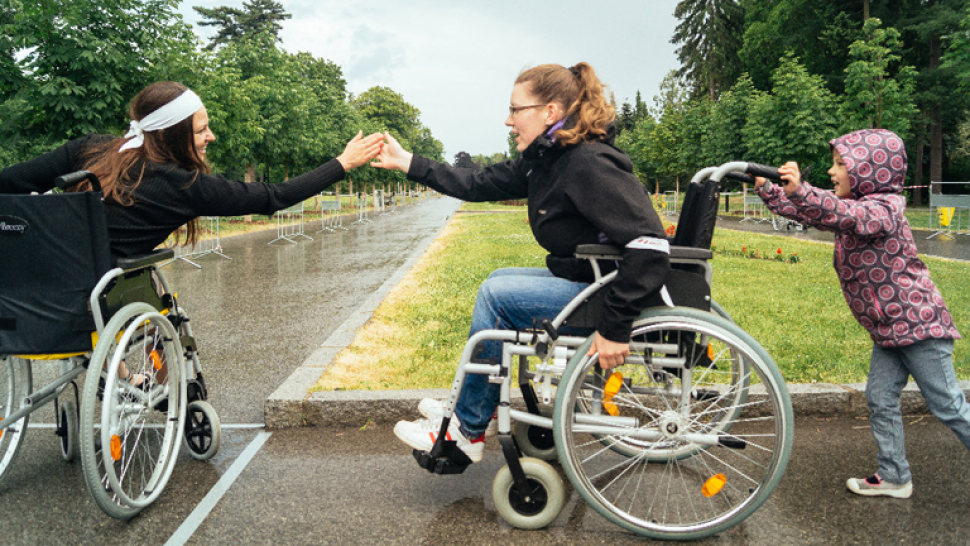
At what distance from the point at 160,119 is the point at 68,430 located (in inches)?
62.2

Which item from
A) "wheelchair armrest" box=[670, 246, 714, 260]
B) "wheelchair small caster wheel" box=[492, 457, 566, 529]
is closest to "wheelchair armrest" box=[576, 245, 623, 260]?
"wheelchair armrest" box=[670, 246, 714, 260]

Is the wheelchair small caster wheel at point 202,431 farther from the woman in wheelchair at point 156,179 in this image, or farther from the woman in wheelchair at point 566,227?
the woman in wheelchair at point 566,227

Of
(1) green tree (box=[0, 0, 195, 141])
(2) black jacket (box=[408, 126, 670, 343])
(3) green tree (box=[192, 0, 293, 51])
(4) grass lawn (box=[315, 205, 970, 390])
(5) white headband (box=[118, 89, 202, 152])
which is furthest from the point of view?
(3) green tree (box=[192, 0, 293, 51])

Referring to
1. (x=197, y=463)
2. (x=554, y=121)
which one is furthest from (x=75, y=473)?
(x=554, y=121)

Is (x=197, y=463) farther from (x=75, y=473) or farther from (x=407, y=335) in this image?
(x=407, y=335)

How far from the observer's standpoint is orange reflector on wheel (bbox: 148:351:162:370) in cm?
321

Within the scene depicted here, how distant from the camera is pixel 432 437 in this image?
3049 mm

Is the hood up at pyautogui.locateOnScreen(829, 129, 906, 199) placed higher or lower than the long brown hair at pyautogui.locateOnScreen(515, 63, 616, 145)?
lower

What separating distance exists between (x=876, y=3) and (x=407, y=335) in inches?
1643

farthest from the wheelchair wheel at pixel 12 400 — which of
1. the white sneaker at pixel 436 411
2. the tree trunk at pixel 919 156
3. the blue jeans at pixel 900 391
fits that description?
the tree trunk at pixel 919 156

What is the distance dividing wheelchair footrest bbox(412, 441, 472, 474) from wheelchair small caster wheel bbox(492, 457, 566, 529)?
0.73 ft

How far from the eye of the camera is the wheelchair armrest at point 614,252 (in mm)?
2600

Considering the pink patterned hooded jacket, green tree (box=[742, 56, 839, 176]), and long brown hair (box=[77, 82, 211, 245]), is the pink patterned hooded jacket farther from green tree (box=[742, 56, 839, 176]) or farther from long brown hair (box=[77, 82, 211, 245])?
green tree (box=[742, 56, 839, 176])

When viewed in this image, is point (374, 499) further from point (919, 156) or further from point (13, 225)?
point (919, 156)
